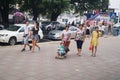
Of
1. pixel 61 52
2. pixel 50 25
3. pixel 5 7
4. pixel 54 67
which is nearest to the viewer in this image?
pixel 54 67

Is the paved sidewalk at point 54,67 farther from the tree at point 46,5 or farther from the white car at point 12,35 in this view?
the tree at point 46,5

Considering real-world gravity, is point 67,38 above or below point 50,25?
above

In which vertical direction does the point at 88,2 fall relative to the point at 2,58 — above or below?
above

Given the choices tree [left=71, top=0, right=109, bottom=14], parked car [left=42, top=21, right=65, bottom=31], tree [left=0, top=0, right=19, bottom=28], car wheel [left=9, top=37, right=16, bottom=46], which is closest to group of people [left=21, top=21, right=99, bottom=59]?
car wheel [left=9, top=37, right=16, bottom=46]

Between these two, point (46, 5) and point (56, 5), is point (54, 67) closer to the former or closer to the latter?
point (46, 5)

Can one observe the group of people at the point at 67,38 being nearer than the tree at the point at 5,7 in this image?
Yes

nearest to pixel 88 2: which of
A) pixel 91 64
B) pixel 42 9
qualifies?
pixel 42 9

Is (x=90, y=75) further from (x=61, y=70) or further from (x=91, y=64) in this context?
(x=91, y=64)

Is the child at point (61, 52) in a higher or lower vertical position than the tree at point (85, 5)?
lower

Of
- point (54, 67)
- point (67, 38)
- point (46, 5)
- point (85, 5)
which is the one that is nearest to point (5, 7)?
point (46, 5)

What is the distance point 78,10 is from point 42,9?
839 cm

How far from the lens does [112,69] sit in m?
13.1

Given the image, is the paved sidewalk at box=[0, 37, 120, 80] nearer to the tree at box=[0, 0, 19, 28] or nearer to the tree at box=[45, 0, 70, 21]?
the tree at box=[45, 0, 70, 21]

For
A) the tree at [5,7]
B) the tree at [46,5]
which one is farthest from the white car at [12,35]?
the tree at [5,7]
